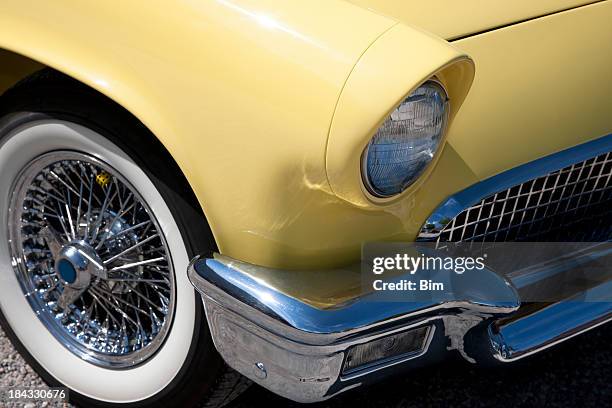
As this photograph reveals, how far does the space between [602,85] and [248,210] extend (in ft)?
2.71

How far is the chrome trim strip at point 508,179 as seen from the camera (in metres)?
1.45

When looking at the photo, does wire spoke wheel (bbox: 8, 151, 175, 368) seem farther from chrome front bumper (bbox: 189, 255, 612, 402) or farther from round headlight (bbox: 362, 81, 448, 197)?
round headlight (bbox: 362, 81, 448, 197)

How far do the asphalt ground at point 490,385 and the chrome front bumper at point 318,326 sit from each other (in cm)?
31

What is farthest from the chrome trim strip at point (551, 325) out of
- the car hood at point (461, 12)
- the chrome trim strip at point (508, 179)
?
the car hood at point (461, 12)

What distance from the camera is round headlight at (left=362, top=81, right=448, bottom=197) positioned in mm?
1294

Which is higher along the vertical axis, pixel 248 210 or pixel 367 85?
pixel 367 85

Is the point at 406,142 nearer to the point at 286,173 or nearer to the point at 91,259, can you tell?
the point at 286,173

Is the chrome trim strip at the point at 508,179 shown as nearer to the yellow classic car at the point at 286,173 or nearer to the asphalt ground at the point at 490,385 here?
the yellow classic car at the point at 286,173

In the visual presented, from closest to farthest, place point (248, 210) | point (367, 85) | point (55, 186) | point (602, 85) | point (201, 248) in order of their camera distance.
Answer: point (367, 85) < point (248, 210) < point (201, 248) < point (602, 85) < point (55, 186)

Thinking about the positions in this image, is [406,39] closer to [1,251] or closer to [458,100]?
[458,100]

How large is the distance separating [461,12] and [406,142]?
42 cm

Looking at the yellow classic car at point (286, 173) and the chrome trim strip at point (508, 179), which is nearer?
the yellow classic car at point (286, 173)

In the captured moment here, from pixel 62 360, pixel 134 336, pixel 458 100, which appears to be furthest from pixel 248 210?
pixel 62 360

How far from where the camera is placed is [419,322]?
1423mm
